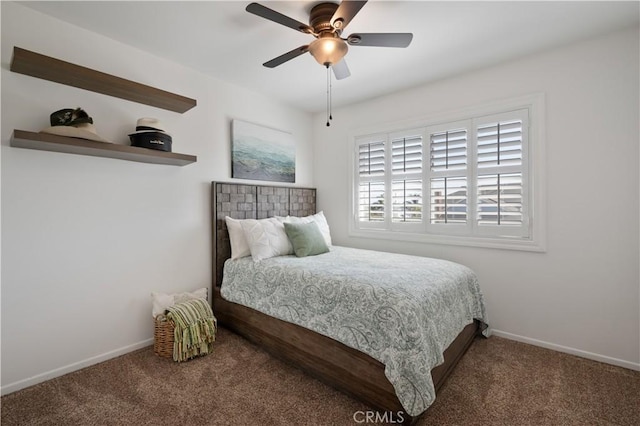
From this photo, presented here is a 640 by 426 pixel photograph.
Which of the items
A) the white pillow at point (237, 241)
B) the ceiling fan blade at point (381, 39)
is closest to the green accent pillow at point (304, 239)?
the white pillow at point (237, 241)

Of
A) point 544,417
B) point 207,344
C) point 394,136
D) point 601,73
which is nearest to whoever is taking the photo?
point 544,417

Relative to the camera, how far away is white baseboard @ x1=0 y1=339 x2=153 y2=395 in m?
1.88

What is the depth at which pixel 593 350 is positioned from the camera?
2.28 metres

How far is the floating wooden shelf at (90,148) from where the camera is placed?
5.79 ft

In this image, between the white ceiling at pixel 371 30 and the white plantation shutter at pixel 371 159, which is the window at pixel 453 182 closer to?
the white plantation shutter at pixel 371 159

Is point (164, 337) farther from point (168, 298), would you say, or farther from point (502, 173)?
point (502, 173)

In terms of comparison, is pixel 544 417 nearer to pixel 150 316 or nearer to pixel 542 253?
pixel 542 253

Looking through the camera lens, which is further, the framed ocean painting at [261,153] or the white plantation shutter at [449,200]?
the framed ocean painting at [261,153]

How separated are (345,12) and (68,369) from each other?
3019 mm

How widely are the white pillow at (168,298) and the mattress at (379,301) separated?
0.21 meters

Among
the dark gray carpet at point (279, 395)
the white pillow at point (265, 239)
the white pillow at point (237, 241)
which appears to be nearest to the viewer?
the dark gray carpet at point (279, 395)

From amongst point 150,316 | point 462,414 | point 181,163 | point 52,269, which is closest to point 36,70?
point 181,163

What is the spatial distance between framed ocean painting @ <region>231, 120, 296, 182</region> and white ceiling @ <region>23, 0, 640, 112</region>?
0.61 m

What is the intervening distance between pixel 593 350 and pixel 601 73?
2.15 metres
